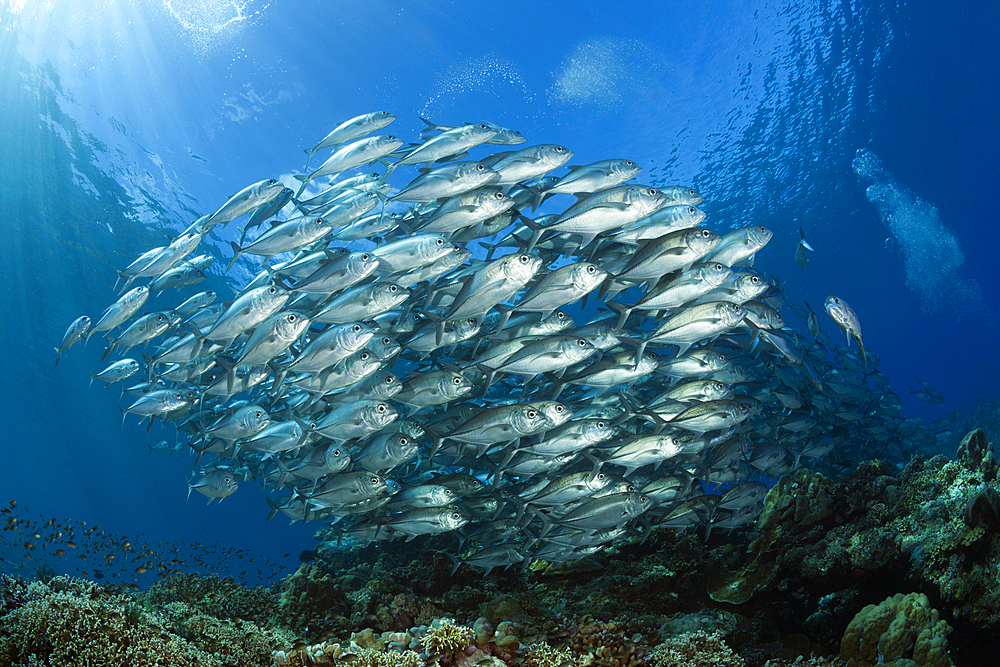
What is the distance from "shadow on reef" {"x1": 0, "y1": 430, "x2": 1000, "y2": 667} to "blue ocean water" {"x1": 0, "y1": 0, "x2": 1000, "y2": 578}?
954 centimetres

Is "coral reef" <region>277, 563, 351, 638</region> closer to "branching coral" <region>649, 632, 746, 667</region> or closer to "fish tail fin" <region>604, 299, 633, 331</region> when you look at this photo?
"branching coral" <region>649, 632, 746, 667</region>

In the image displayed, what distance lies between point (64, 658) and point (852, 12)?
91.3ft

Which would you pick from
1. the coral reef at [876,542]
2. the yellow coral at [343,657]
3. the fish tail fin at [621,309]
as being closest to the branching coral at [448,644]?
the yellow coral at [343,657]

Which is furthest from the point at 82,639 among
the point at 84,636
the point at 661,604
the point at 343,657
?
the point at 661,604

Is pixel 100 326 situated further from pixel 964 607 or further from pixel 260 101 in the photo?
pixel 260 101

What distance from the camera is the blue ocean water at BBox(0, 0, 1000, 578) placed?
1609cm

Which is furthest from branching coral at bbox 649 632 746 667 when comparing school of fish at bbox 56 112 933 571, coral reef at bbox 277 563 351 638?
coral reef at bbox 277 563 351 638

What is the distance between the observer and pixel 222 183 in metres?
19.2

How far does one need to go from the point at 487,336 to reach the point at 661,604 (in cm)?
405

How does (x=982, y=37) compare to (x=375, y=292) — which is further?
(x=982, y=37)

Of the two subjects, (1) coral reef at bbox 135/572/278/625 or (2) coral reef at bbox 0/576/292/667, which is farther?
(1) coral reef at bbox 135/572/278/625

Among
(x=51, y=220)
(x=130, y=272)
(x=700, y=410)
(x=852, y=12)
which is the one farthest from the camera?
(x=51, y=220)

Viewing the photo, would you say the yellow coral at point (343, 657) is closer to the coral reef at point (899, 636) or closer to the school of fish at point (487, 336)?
the school of fish at point (487, 336)

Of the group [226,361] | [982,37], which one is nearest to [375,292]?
[226,361]
